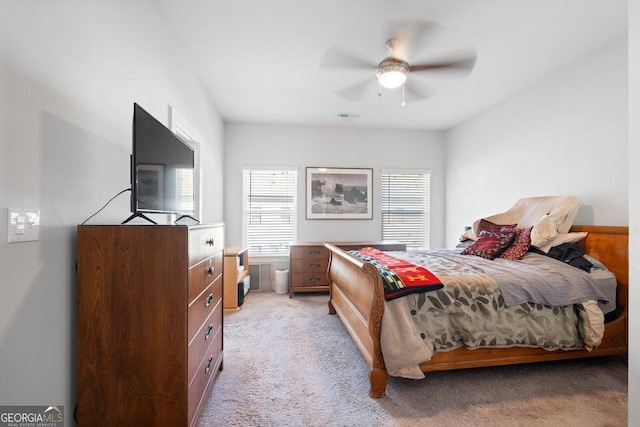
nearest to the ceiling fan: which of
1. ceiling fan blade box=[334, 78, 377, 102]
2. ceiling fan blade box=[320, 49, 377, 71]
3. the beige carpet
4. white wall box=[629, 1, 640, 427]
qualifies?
ceiling fan blade box=[320, 49, 377, 71]

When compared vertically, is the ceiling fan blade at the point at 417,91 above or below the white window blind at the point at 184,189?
above

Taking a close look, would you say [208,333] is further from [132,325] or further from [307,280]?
[307,280]

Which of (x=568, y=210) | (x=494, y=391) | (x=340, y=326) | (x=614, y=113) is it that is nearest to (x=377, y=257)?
(x=340, y=326)

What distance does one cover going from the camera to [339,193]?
15.6 feet

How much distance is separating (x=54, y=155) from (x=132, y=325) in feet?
2.56

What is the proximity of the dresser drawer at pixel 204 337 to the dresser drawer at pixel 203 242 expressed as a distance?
380 millimetres

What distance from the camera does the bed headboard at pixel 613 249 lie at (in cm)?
222

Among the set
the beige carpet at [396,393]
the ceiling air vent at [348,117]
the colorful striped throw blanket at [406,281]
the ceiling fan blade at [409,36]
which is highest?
the ceiling air vent at [348,117]

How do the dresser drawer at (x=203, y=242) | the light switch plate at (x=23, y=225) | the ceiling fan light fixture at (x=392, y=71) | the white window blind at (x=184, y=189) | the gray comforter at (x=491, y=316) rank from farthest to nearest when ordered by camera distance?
the ceiling fan light fixture at (x=392, y=71) < the white window blind at (x=184, y=189) < the gray comforter at (x=491, y=316) < the dresser drawer at (x=203, y=242) < the light switch plate at (x=23, y=225)

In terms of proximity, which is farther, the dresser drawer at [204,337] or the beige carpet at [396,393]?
the beige carpet at [396,393]

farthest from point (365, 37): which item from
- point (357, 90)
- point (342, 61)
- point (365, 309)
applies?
point (365, 309)

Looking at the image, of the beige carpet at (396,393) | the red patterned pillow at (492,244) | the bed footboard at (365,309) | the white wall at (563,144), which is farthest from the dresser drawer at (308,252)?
the white wall at (563,144)

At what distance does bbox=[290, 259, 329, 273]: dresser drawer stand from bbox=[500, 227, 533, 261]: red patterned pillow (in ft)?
7.44

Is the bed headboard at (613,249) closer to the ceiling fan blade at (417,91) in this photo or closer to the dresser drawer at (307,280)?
the ceiling fan blade at (417,91)
